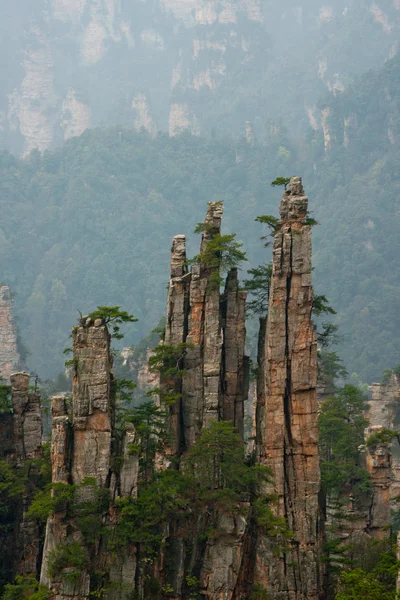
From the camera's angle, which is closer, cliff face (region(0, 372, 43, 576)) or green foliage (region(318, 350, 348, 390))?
cliff face (region(0, 372, 43, 576))

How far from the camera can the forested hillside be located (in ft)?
461

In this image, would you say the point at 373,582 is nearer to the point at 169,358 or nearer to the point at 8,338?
the point at 169,358

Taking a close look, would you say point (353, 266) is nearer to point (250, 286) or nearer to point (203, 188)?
point (203, 188)

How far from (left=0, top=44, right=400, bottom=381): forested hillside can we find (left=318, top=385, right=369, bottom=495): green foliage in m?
61.7

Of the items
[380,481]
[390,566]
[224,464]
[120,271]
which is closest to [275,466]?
[224,464]

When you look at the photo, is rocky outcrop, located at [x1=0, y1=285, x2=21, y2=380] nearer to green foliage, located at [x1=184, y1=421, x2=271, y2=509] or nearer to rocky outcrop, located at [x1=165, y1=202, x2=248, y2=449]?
rocky outcrop, located at [x1=165, y1=202, x2=248, y2=449]

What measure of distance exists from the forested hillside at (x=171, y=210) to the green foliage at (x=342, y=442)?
Result: 61.7m

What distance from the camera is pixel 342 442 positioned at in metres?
62.7

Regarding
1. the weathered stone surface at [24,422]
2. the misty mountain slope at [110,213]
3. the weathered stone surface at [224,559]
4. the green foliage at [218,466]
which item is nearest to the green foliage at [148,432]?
the green foliage at [218,466]

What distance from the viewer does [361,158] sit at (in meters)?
157

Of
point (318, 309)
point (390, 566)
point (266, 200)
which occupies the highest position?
point (266, 200)

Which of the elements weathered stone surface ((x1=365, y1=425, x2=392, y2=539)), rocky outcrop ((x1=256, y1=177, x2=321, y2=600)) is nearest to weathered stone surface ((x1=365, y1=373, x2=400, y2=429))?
weathered stone surface ((x1=365, y1=425, x2=392, y2=539))

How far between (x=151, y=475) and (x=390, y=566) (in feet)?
31.9

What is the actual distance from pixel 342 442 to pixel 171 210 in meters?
107
